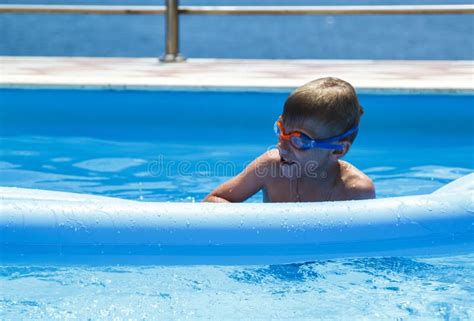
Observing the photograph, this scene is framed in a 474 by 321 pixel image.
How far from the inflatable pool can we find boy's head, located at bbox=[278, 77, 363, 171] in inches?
10.2

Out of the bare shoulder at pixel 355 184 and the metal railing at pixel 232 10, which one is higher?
the metal railing at pixel 232 10

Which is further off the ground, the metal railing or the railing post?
the metal railing

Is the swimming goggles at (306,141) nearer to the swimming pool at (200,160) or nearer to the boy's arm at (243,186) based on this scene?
the boy's arm at (243,186)

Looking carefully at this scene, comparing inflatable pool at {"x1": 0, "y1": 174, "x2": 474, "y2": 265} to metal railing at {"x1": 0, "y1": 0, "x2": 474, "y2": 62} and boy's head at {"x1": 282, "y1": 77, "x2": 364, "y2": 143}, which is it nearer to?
boy's head at {"x1": 282, "y1": 77, "x2": 364, "y2": 143}

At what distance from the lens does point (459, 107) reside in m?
4.94

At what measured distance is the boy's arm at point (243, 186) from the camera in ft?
9.64

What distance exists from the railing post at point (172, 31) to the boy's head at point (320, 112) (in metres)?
3.84

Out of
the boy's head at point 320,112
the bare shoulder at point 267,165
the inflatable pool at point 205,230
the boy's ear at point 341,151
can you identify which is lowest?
the inflatable pool at point 205,230

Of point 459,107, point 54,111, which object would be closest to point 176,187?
point 54,111

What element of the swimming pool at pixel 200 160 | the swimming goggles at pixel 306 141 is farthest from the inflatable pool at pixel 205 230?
the swimming goggles at pixel 306 141

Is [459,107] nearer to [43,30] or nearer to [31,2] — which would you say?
[43,30]

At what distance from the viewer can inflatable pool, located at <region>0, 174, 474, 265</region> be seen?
253cm

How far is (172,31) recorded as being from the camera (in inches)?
257

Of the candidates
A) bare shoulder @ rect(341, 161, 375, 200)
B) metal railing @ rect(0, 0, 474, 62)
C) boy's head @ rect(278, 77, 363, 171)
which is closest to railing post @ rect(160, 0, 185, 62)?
metal railing @ rect(0, 0, 474, 62)
